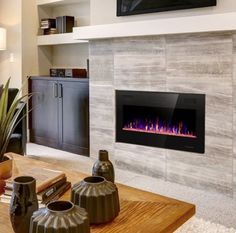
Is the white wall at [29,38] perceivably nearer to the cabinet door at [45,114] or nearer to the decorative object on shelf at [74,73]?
the cabinet door at [45,114]

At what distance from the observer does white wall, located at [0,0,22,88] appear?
483 centimetres

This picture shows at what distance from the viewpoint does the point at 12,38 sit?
491 centimetres

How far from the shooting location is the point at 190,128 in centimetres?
318

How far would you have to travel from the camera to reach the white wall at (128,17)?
9.24ft

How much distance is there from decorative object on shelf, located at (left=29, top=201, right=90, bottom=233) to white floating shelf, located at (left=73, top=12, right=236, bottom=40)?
211 cm

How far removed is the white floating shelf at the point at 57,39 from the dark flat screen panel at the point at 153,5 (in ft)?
3.80

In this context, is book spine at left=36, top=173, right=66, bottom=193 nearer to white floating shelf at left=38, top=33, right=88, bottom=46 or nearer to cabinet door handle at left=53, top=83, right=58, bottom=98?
cabinet door handle at left=53, top=83, right=58, bottom=98

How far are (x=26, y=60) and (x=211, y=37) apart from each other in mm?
2842

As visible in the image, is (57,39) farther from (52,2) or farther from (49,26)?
(52,2)

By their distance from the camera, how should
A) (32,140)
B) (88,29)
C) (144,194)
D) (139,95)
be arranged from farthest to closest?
(32,140) < (88,29) < (139,95) < (144,194)

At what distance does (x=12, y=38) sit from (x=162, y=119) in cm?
270

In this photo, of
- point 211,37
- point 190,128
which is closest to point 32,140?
point 190,128

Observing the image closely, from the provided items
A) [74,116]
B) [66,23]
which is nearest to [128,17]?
[74,116]

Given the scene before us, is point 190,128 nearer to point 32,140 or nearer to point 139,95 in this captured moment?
point 139,95
